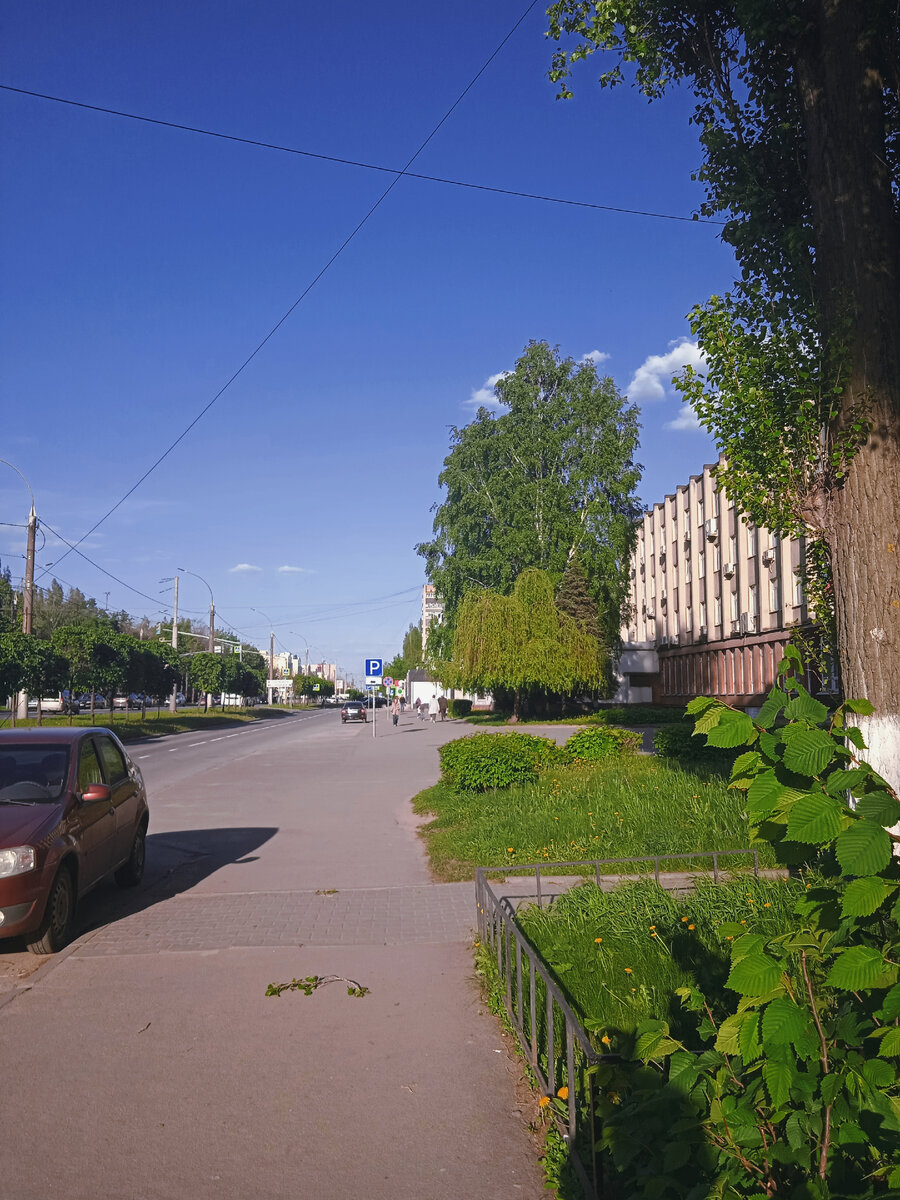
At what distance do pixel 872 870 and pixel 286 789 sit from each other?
17.1 m

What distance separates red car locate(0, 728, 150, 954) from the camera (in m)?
6.66

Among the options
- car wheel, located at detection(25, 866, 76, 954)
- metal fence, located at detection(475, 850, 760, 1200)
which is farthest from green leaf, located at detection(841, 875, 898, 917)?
car wheel, located at detection(25, 866, 76, 954)

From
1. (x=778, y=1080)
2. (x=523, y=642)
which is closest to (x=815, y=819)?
(x=778, y=1080)

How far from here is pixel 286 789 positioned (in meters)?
18.6

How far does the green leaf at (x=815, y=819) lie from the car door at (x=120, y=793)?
24.1ft

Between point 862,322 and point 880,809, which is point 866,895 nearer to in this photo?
point 880,809

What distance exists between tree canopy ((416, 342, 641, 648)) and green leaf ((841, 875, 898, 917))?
40693 mm

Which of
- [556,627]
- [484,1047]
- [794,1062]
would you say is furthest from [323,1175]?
[556,627]

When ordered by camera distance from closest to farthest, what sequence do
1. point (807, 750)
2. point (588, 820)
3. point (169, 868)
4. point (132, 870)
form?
1. point (807, 750)
2. point (132, 870)
3. point (169, 868)
4. point (588, 820)

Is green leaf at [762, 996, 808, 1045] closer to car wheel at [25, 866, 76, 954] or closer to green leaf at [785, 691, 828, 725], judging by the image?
green leaf at [785, 691, 828, 725]

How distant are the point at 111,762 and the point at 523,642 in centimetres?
3273

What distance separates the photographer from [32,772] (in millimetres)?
7992

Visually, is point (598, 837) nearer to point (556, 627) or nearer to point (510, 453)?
point (556, 627)

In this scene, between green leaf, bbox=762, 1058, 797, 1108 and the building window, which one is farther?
the building window
